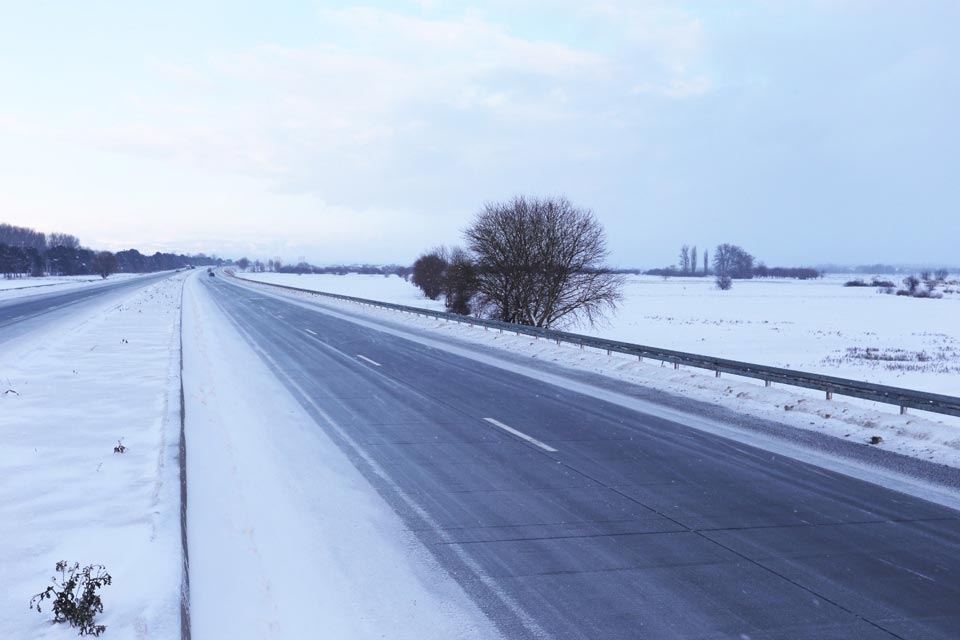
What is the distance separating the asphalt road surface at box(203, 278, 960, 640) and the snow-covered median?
2.25 meters

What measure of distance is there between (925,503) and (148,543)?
7.92m

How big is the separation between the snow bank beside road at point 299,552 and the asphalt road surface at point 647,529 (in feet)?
0.94

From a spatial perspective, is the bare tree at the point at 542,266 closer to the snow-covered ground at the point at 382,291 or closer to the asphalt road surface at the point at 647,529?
the snow-covered ground at the point at 382,291

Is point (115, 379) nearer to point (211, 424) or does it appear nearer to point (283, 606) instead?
point (211, 424)

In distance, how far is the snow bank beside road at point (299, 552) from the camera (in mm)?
4500

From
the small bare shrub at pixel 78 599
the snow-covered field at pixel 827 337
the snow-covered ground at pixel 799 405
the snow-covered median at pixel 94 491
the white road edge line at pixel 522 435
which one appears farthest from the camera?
the snow-covered field at pixel 827 337

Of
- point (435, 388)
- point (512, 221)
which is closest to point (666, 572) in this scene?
point (435, 388)

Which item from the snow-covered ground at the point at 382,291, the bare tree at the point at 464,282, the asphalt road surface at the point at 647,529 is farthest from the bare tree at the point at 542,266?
the asphalt road surface at the point at 647,529

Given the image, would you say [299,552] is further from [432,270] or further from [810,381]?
[432,270]

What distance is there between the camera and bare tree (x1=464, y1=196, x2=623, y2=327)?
37250 millimetres

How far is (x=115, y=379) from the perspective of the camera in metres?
13.9

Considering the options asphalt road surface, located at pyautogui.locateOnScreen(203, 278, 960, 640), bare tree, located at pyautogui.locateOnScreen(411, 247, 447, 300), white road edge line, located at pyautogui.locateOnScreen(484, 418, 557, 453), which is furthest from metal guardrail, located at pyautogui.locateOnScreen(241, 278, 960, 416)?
bare tree, located at pyautogui.locateOnScreen(411, 247, 447, 300)

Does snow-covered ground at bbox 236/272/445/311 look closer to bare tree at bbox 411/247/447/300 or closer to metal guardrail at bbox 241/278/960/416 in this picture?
bare tree at bbox 411/247/447/300

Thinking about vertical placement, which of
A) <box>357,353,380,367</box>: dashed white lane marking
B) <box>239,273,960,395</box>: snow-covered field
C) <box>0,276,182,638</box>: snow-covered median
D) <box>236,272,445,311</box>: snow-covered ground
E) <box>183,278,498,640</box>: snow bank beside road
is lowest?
<box>239,273,960,395</box>: snow-covered field
